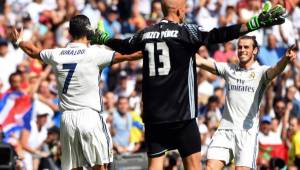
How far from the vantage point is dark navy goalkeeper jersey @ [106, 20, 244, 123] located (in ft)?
38.5

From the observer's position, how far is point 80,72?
12648mm

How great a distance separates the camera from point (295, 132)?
20047 millimetres

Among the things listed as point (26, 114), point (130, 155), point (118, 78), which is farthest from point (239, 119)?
point (118, 78)

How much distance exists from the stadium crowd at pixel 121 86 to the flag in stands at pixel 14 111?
0.02 metres

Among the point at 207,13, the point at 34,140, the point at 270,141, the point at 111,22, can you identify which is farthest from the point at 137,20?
the point at 34,140

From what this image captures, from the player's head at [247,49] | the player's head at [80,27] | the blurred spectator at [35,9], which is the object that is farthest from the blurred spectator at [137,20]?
the player's head at [80,27]

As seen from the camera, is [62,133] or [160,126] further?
[62,133]

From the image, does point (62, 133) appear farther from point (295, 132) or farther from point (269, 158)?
point (295, 132)

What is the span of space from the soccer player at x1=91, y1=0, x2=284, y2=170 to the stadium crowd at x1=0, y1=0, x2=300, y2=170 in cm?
536

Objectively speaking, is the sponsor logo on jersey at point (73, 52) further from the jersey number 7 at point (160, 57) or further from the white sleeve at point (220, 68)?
the white sleeve at point (220, 68)

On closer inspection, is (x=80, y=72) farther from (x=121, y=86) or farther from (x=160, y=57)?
(x=121, y=86)

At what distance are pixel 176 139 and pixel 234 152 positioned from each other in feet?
7.00

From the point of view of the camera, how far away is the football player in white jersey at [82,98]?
12648 mm

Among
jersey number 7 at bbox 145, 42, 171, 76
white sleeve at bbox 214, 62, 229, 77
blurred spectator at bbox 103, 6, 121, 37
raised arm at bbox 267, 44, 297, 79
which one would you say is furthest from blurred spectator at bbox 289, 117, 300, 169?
jersey number 7 at bbox 145, 42, 171, 76
